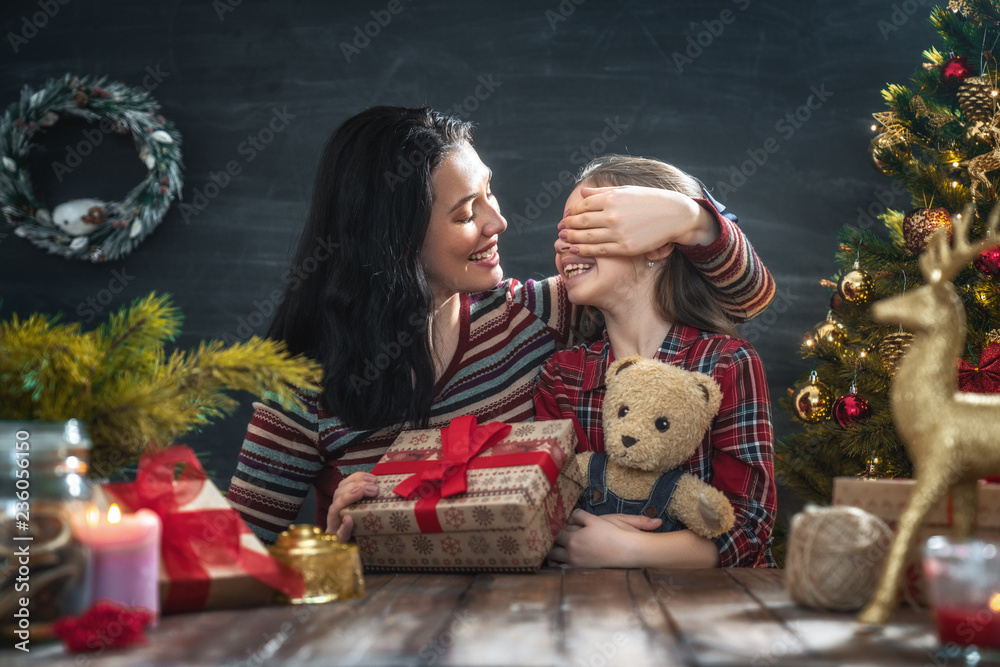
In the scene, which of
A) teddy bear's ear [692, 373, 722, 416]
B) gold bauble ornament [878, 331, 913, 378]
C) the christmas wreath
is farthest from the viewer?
the christmas wreath

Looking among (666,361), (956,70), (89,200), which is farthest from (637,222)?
(89,200)

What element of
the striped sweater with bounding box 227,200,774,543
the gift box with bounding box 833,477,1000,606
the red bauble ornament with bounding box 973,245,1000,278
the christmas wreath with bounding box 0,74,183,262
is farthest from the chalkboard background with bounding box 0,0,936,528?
the gift box with bounding box 833,477,1000,606

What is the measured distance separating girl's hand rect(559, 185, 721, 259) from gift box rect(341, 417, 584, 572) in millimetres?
405

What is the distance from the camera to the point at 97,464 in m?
0.93

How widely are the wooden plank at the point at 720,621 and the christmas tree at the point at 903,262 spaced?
1.36 metres

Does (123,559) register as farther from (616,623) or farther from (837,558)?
(837,558)

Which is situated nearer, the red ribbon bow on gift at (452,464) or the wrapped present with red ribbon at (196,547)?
the wrapped present with red ribbon at (196,547)

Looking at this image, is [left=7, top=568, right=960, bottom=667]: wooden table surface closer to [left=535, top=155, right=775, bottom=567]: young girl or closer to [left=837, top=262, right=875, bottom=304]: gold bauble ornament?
[left=535, top=155, right=775, bottom=567]: young girl

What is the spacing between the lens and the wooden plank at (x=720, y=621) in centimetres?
→ 72

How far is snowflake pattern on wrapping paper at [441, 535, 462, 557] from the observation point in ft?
4.02

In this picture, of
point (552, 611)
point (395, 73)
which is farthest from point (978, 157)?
point (395, 73)

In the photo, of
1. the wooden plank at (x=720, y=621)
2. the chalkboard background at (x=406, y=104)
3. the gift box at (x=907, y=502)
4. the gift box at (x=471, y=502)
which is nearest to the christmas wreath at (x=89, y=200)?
the chalkboard background at (x=406, y=104)

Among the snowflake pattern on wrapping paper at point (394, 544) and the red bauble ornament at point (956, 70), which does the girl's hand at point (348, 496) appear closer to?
the snowflake pattern on wrapping paper at point (394, 544)

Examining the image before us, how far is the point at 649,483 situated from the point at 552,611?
53 centimetres
